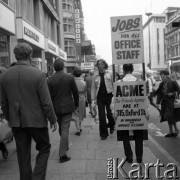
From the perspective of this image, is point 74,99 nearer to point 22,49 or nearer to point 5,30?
point 22,49

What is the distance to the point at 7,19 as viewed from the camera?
1338 cm

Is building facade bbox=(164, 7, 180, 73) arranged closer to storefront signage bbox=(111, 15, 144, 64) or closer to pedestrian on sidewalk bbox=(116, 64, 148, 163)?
storefront signage bbox=(111, 15, 144, 64)

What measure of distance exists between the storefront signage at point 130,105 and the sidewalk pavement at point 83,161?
2.15 ft

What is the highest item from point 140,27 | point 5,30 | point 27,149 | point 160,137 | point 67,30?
point 67,30

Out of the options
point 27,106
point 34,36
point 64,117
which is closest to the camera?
point 27,106

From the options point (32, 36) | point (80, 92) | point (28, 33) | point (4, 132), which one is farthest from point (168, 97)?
point (32, 36)

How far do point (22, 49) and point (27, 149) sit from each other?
1.21 metres

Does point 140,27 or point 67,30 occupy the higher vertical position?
point 67,30

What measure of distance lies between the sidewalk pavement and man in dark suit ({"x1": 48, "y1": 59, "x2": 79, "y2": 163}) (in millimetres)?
360

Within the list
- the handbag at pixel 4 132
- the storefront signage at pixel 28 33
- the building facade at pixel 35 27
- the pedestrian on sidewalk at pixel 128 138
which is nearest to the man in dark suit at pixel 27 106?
the handbag at pixel 4 132

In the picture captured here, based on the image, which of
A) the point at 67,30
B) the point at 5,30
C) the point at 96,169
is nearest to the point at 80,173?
the point at 96,169

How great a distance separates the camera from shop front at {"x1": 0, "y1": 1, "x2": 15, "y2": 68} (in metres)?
12.7

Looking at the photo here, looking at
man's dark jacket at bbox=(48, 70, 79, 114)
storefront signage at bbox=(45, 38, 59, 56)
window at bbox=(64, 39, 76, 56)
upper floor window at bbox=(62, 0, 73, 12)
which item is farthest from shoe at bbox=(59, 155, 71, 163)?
upper floor window at bbox=(62, 0, 73, 12)

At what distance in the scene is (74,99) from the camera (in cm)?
595
